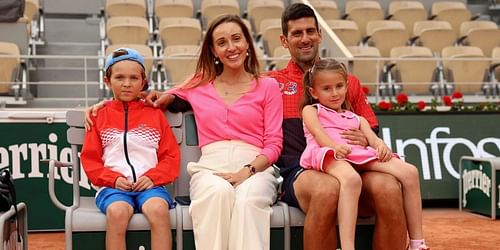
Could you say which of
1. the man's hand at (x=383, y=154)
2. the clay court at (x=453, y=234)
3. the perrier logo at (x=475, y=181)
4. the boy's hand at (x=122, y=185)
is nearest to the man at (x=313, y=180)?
the man's hand at (x=383, y=154)

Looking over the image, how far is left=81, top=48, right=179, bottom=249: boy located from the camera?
11.4 feet

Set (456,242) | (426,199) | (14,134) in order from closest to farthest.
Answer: (456,242) < (14,134) < (426,199)

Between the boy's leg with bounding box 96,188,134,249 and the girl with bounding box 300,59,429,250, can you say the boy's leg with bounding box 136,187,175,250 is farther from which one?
the girl with bounding box 300,59,429,250

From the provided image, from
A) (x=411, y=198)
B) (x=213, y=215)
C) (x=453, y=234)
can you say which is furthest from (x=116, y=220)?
(x=453, y=234)

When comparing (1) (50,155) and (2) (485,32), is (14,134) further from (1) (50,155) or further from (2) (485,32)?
(2) (485,32)

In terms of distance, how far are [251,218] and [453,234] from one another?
8.99 feet

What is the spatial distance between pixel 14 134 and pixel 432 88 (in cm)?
569

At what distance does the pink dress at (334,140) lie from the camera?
347cm

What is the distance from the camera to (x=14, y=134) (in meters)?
5.58

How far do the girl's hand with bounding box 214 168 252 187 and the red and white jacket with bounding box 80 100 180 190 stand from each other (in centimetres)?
29

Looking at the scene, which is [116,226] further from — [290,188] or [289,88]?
[289,88]

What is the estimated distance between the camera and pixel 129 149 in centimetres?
364

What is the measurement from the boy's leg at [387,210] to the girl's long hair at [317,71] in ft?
1.75

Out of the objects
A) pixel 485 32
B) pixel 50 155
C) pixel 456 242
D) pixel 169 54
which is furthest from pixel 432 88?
pixel 50 155
